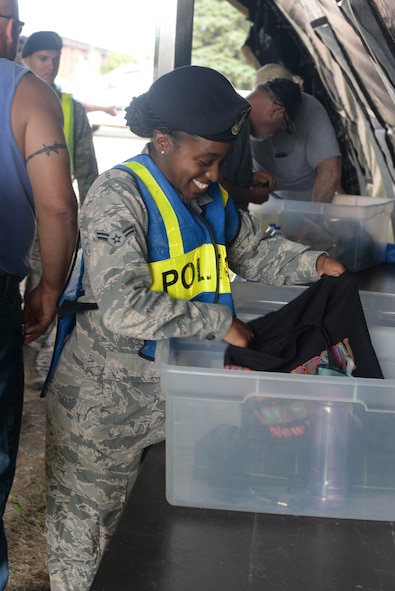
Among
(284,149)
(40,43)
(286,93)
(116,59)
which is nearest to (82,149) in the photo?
(40,43)

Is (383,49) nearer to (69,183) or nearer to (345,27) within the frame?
(345,27)

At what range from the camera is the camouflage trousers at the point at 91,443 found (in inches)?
79.4

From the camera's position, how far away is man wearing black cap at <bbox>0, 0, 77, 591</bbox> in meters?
2.05

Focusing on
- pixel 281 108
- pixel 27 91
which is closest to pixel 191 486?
pixel 27 91

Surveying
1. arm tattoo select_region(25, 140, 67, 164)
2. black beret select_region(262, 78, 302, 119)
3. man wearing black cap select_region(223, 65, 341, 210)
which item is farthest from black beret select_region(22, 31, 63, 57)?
arm tattoo select_region(25, 140, 67, 164)

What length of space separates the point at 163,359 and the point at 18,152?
0.81 m

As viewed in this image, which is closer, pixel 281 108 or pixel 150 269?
pixel 150 269

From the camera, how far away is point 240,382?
1490mm

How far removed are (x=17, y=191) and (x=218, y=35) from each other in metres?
24.4

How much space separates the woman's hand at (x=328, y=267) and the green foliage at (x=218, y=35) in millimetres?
23091

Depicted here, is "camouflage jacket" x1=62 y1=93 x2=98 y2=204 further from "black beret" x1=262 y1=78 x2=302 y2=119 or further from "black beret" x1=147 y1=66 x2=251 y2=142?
"black beret" x1=147 y1=66 x2=251 y2=142

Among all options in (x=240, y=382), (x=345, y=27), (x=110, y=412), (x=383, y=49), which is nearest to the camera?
(x=240, y=382)

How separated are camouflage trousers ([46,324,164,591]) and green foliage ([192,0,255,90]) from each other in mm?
23338

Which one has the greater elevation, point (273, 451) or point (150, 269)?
point (150, 269)
